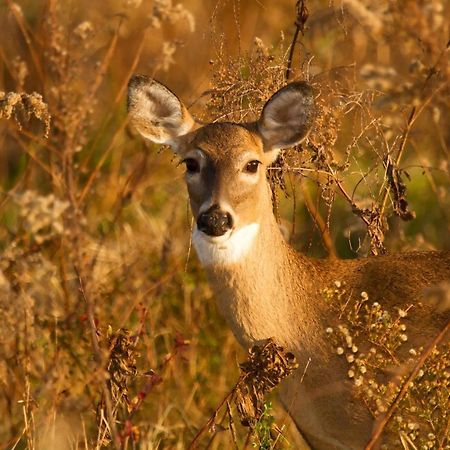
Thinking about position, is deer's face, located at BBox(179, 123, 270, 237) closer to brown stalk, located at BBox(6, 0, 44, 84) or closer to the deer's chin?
the deer's chin

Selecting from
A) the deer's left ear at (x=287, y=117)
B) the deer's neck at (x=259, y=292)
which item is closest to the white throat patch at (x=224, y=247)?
the deer's neck at (x=259, y=292)

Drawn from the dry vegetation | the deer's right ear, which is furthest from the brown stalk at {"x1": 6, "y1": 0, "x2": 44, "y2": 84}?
the deer's right ear

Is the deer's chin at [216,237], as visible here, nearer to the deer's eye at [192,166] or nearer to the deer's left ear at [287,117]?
the deer's eye at [192,166]

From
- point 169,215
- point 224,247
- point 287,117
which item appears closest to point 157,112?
point 287,117

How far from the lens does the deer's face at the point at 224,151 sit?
186 inches

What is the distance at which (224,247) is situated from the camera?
15.4 ft

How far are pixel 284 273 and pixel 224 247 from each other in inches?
14.2

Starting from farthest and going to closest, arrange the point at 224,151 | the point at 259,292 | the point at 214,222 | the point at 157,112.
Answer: the point at 157,112 < the point at 224,151 < the point at 259,292 < the point at 214,222

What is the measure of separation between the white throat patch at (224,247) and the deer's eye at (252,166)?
→ 334 millimetres

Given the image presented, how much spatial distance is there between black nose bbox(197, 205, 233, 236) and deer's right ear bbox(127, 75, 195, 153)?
92 cm

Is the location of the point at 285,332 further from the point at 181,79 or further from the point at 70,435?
the point at 181,79

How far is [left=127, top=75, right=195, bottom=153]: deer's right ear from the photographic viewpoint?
5395mm

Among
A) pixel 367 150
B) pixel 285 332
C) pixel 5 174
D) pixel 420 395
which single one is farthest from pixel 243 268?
pixel 5 174

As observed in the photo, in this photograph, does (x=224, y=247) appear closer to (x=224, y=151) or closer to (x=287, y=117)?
(x=224, y=151)
